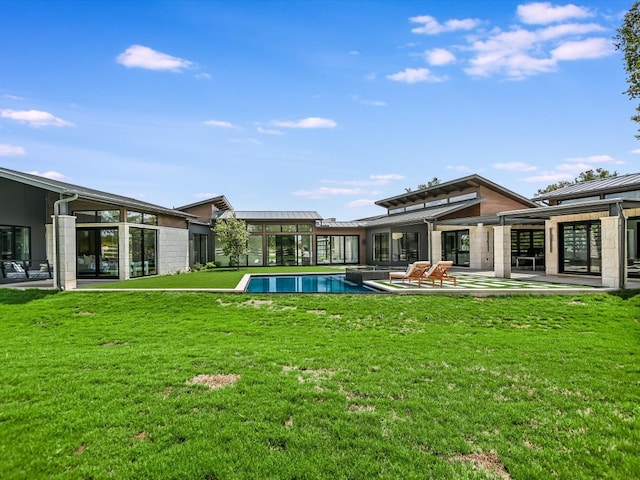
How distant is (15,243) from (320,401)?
17560mm

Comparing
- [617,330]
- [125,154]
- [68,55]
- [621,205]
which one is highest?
[68,55]

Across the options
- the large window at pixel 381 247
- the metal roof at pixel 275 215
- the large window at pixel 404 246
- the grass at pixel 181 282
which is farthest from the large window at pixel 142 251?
the large window at pixel 381 247

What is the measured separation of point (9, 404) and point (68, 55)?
46.3 feet

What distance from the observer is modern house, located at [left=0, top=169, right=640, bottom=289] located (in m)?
13.4

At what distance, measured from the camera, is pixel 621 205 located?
1286 cm

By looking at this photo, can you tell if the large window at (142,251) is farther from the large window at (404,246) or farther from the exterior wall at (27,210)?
the large window at (404,246)

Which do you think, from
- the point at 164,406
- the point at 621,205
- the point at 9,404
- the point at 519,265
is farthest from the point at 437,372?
the point at 519,265

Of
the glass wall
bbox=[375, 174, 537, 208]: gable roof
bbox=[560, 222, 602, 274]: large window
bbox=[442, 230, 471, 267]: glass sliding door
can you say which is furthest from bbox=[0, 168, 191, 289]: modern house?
the glass wall

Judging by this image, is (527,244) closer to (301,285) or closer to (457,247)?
(457,247)

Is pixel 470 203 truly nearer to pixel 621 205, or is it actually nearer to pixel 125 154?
pixel 621 205

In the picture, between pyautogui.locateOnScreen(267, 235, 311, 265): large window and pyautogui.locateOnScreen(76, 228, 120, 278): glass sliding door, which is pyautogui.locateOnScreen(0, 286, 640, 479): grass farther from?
pyautogui.locateOnScreen(267, 235, 311, 265): large window

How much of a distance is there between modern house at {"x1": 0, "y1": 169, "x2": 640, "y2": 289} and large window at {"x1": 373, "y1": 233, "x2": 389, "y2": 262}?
2.9 inches

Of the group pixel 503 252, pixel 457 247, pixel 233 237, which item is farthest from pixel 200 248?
pixel 503 252

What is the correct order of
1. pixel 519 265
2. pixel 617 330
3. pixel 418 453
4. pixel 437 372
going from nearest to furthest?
pixel 418 453 < pixel 437 372 < pixel 617 330 < pixel 519 265
